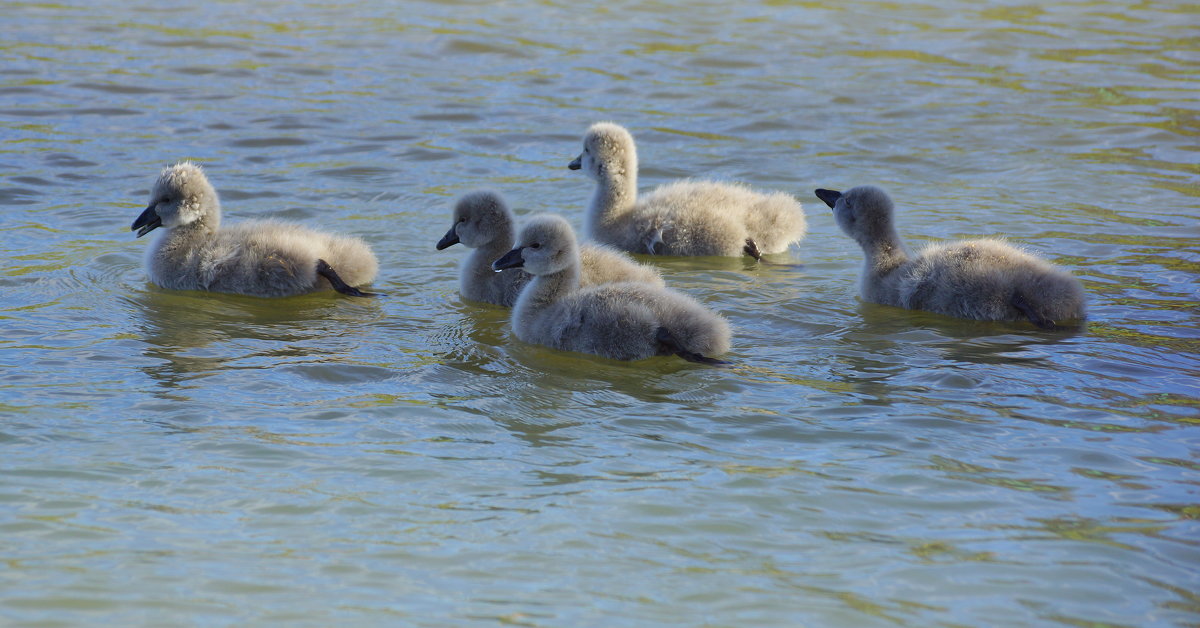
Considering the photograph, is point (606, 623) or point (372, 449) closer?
point (606, 623)

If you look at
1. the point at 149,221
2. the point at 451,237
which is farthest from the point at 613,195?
the point at 149,221

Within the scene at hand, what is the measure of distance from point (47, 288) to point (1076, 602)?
19.4 feet

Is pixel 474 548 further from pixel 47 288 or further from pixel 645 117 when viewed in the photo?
pixel 645 117

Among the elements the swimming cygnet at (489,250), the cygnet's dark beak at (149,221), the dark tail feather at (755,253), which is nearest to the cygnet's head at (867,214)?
the dark tail feather at (755,253)

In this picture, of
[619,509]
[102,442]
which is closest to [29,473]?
[102,442]

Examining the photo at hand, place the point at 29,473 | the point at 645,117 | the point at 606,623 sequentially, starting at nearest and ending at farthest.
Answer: the point at 606,623 → the point at 29,473 → the point at 645,117

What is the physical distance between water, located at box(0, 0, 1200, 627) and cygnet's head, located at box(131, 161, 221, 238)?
46 centimetres

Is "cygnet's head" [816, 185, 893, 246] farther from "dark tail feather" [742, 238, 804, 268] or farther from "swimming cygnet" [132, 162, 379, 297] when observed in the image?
"swimming cygnet" [132, 162, 379, 297]

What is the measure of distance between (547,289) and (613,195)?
2383 mm

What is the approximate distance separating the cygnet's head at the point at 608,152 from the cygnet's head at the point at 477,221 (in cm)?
149

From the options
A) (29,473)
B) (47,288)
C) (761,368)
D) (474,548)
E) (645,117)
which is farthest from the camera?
(645,117)

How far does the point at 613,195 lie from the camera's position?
9.37m

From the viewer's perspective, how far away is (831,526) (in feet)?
15.5

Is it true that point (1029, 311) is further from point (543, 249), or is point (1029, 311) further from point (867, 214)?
point (543, 249)
